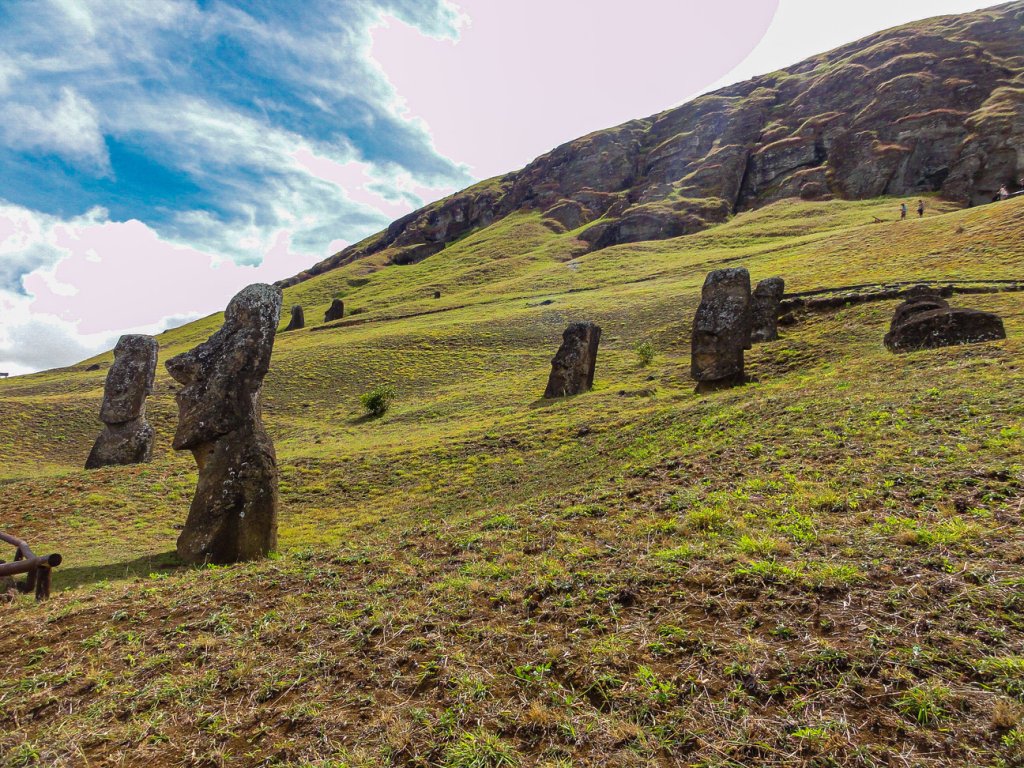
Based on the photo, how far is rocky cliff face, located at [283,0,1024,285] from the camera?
8575cm

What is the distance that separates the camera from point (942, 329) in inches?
639

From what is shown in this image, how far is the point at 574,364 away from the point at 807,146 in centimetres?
11186

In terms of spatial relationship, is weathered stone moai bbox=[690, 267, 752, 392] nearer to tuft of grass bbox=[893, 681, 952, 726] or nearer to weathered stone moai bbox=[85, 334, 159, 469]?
tuft of grass bbox=[893, 681, 952, 726]

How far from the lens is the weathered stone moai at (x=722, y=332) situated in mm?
18734

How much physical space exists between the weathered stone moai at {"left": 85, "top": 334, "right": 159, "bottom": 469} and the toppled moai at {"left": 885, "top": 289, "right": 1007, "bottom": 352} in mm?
26504

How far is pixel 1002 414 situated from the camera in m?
9.07

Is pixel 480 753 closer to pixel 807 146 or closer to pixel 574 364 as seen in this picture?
pixel 574 364

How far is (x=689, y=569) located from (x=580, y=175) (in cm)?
15654

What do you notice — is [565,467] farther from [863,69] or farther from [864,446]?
[863,69]

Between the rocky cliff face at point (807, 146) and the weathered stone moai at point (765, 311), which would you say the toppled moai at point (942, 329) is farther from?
the rocky cliff face at point (807, 146)

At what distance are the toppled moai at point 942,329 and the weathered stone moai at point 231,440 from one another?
18868 mm

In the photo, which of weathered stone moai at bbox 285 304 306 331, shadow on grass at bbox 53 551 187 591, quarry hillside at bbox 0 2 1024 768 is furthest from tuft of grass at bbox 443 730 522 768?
weathered stone moai at bbox 285 304 306 331

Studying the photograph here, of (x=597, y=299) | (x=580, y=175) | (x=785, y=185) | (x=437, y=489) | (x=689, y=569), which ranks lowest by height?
(x=437, y=489)

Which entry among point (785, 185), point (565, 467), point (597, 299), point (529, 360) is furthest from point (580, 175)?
point (565, 467)
